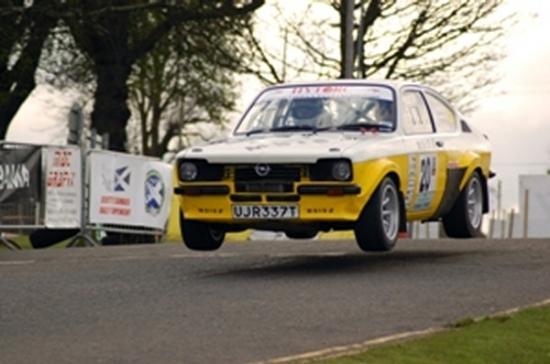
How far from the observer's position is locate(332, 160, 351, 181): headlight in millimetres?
15523

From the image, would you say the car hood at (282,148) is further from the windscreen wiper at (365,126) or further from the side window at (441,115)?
the side window at (441,115)

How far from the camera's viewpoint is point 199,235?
54.1ft

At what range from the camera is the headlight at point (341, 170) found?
50.9 feet

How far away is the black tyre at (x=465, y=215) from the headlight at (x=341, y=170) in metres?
2.79

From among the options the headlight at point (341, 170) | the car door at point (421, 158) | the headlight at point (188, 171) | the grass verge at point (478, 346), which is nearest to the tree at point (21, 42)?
the car door at point (421, 158)

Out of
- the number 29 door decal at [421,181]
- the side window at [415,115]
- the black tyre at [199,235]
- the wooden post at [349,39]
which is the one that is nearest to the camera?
the black tyre at [199,235]

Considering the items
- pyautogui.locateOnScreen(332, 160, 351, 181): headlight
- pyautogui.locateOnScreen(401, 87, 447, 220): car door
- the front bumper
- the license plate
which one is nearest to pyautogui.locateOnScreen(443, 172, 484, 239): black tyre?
pyautogui.locateOnScreen(401, 87, 447, 220): car door

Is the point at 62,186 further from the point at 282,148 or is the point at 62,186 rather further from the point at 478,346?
the point at 478,346

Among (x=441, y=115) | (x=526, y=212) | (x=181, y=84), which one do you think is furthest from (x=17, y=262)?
(x=181, y=84)

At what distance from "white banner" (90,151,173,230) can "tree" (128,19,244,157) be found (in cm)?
976

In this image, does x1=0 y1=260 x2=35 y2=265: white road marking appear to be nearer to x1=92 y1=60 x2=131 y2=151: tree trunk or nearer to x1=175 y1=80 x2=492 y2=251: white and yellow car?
x1=175 y1=80 x2=492 y2=251: white and yellow car

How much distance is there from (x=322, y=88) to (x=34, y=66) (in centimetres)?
2480

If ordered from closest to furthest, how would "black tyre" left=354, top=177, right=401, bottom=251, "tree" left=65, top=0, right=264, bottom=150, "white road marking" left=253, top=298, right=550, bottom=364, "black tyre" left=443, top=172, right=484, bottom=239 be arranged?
"white road marking" left=253, top=298, right=550, bottom=364 → "black tyre" left=354, top=177, right=401, bottom=251 → "black tyre" left=443, top=172, right=484, bottom=239 → "tree" left=65, top=0, right=264, bottom=150

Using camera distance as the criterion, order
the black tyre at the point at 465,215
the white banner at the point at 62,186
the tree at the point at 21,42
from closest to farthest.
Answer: the black tyre at the point at 465,215 < the white banner at the point at 62,186 < the tree at the point at 21,42
